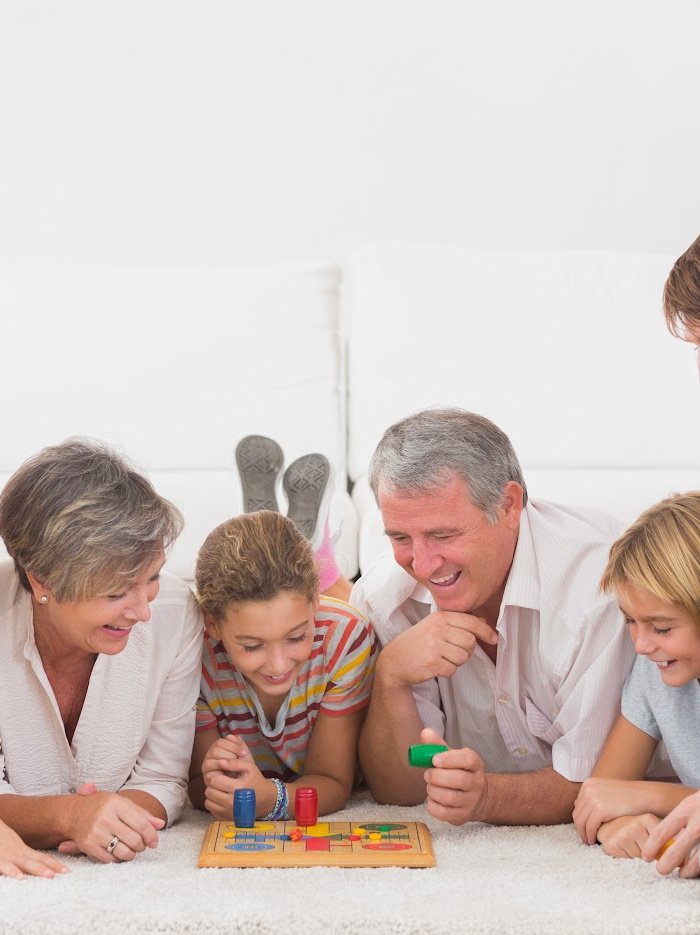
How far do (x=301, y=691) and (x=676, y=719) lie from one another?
56 centimetres

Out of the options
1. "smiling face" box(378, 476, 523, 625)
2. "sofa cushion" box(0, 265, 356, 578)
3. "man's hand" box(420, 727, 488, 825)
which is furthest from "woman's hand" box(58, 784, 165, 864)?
"sofa cushion" box(0, 265, 356, 578)

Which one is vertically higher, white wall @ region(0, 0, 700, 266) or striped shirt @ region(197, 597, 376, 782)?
white wall @ region(0, 0, 700, 266)

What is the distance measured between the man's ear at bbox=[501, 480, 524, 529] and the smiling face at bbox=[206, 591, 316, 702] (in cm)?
32

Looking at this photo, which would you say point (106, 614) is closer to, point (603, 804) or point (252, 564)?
point (252, 564)

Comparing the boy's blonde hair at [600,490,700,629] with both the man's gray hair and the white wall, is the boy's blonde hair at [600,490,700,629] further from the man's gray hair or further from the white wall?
the white wall

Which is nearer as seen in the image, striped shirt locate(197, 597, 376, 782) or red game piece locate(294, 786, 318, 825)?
red game piece locate(294, 786, 318, 825)

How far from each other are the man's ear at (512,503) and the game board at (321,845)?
457 mm

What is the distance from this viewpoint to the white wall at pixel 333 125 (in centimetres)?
304

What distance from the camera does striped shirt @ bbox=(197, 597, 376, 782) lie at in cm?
179

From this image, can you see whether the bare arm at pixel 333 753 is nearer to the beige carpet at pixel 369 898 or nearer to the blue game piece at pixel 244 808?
the blue game piece at pixel 244 808

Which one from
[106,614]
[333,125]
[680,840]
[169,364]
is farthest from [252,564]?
[333,125]

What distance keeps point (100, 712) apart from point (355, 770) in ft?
1.55

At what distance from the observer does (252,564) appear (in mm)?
1652

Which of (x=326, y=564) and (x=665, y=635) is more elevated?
(x=665, y=635)
